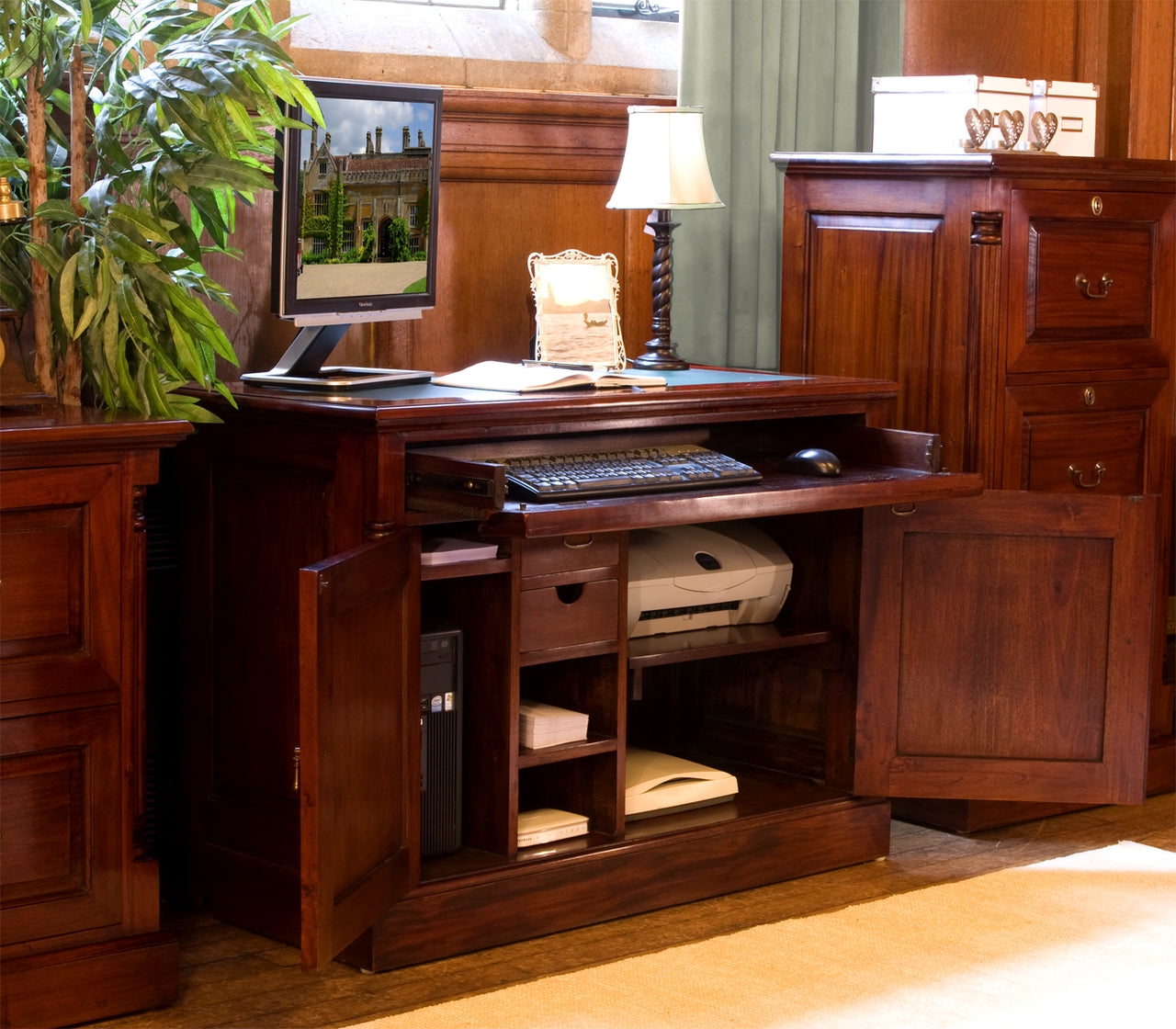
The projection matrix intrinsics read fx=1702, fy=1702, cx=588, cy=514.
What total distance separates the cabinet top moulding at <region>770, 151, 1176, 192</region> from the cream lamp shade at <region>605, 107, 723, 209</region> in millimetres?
→ 311

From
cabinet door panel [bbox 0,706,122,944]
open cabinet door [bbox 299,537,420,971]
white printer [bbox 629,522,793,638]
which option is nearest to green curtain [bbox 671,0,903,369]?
white printer [bbox 629,522,793,638]

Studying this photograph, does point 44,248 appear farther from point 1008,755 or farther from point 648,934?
point 1008,755

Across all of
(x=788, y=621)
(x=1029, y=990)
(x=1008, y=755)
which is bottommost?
(x=1029, y=990)

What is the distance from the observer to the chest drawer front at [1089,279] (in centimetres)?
316

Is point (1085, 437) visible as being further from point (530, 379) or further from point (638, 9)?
point (638, 9)

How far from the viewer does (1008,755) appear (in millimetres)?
3078

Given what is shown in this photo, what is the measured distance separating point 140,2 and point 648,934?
1.67 m

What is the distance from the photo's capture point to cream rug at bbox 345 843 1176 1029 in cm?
245

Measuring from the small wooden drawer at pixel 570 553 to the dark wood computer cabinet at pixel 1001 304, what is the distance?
2.68 feet

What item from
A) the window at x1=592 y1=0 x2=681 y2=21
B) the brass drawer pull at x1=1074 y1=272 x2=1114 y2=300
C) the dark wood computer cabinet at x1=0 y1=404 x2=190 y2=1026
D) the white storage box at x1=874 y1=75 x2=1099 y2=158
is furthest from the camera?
the window at x1=592 y1=0 x2=681 y2=21

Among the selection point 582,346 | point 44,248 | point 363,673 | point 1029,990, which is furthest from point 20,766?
point 1029,990

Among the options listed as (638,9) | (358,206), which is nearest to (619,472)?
(358,206)

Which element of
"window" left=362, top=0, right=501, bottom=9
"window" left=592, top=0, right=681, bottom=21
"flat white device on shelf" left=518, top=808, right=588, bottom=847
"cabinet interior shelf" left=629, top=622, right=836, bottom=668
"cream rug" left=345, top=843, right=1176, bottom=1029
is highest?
"window" left=592, top=0, right=681, bottom=21

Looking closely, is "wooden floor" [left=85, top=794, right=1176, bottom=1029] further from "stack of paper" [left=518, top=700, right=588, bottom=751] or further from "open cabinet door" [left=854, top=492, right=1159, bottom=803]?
"stack of paper" [left=518, top=700, right=588, bottom=751]
